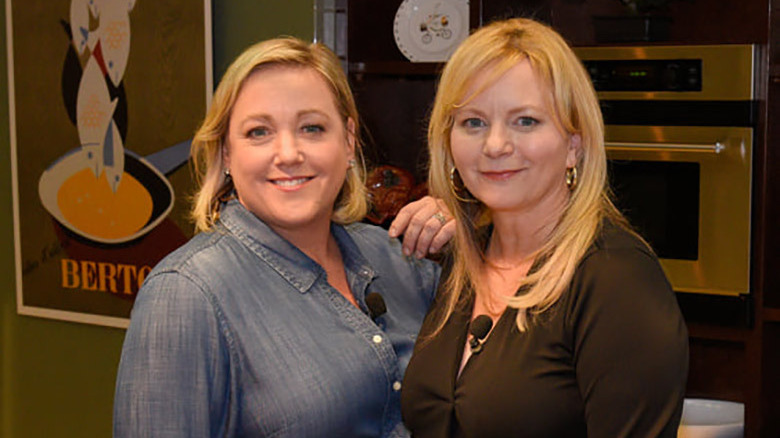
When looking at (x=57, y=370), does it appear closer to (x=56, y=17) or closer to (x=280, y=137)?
(x=56, y=17)

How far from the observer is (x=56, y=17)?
11.0 ft

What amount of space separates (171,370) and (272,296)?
0.79 feet

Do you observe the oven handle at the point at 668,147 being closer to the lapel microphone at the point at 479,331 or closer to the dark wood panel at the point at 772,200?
the dark wood panel at the point at 772,200

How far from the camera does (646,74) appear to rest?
284cm

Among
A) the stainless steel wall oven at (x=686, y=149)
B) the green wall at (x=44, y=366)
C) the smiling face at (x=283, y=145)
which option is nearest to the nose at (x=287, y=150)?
the smiling face at (x=283, y=145)

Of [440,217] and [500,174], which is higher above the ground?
[500,174]

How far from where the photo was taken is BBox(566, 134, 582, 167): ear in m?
1.66

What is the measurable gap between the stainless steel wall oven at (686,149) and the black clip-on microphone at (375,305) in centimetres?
130

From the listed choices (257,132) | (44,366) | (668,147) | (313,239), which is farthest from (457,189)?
(44,366)

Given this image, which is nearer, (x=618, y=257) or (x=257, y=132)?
(x=618, y=257)

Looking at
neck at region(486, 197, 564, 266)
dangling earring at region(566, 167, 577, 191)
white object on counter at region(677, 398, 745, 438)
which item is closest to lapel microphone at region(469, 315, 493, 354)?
neck at region(486, 197, 564, 266)

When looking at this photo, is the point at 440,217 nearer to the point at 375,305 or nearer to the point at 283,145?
the point at 375,305

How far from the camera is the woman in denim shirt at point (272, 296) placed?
155 centimetres

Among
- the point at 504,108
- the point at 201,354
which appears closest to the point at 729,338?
the point at 504,108
